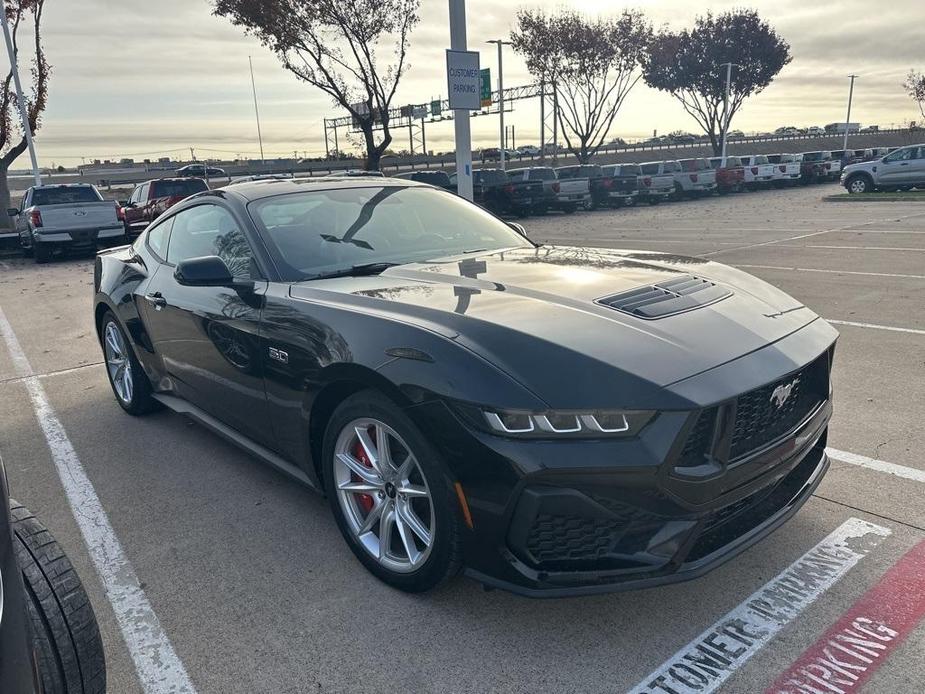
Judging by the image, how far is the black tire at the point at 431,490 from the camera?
2422 millimetres

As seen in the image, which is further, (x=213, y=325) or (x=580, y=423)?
(x=213, y=325)

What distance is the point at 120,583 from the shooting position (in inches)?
119

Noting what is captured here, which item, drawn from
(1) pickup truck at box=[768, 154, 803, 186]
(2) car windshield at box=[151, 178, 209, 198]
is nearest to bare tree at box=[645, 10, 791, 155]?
(1) pickup truck at box=[768, 154, 803, 186]

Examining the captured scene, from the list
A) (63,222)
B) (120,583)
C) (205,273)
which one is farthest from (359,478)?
(63,222)

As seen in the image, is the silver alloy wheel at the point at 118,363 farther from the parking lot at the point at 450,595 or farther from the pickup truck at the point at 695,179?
the pickup truck at the point at 695,179

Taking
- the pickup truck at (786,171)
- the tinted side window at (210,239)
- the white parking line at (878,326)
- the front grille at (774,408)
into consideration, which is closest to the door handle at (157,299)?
the tinted side window at (210,239)

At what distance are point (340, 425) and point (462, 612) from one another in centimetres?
86

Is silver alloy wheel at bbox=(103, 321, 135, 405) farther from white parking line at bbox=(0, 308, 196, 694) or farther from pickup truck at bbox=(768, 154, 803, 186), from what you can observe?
pickup truck at bbox=(768, 154, 803, 186)

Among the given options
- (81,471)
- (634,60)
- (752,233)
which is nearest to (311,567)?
(81,471)

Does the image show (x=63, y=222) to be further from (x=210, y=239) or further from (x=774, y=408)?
(x=774, y=408)

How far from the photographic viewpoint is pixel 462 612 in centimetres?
269

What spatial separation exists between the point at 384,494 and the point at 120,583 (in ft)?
4.11

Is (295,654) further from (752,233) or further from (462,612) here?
(752,233)

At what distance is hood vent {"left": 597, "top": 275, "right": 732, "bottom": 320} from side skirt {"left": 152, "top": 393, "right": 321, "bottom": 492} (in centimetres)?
155
